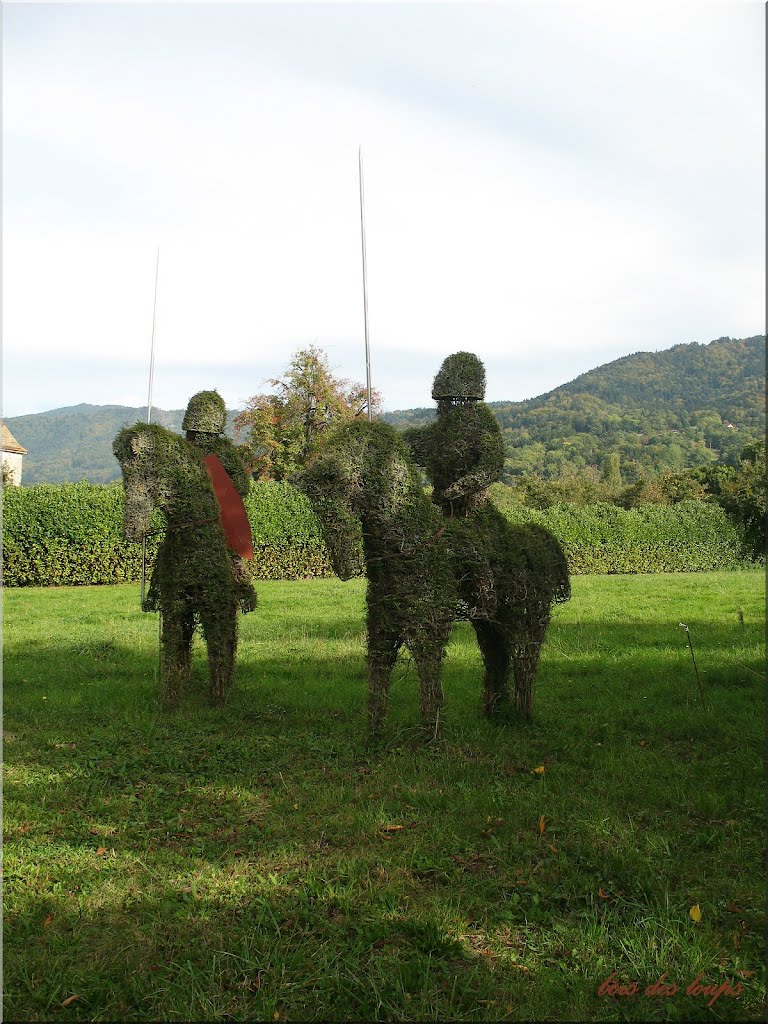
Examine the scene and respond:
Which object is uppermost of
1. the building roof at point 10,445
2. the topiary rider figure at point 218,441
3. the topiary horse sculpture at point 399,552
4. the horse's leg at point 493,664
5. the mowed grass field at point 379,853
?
the building roof at point 10,445

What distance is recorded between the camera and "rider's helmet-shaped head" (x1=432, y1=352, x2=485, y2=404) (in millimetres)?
6395

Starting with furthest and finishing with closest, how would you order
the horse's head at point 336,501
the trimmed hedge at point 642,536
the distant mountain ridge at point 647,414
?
the distant mountain ridge at point 647,414, the trimmed hedge at point 642,536, the horse's head at point 336,501

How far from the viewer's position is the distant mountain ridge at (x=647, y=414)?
48219 millimetres

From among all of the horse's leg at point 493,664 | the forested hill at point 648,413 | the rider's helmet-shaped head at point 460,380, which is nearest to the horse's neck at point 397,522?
the rider's helmet-shaped head at point 460,380

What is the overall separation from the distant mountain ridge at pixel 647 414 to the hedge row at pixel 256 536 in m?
13.8

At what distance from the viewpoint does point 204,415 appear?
782cm

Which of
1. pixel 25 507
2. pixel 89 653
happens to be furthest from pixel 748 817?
pixel 25 507

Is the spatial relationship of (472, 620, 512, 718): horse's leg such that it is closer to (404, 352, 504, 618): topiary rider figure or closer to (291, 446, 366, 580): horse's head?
(404, 352, 504, 618): topiary rider figure

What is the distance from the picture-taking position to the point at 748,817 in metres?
4.71

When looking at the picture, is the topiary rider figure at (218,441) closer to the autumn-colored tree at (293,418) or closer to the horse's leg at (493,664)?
the horse's leg at (493,664)

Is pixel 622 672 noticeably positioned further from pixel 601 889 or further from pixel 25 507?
pixel 25 507

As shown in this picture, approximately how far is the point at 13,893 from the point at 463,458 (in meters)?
4.33

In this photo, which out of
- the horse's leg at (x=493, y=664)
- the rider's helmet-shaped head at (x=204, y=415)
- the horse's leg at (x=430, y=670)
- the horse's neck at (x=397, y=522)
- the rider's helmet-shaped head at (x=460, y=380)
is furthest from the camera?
the rider's helmet-shaped head at (x=204, y=415)

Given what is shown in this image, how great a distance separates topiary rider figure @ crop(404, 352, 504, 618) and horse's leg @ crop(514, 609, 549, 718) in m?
0.42
